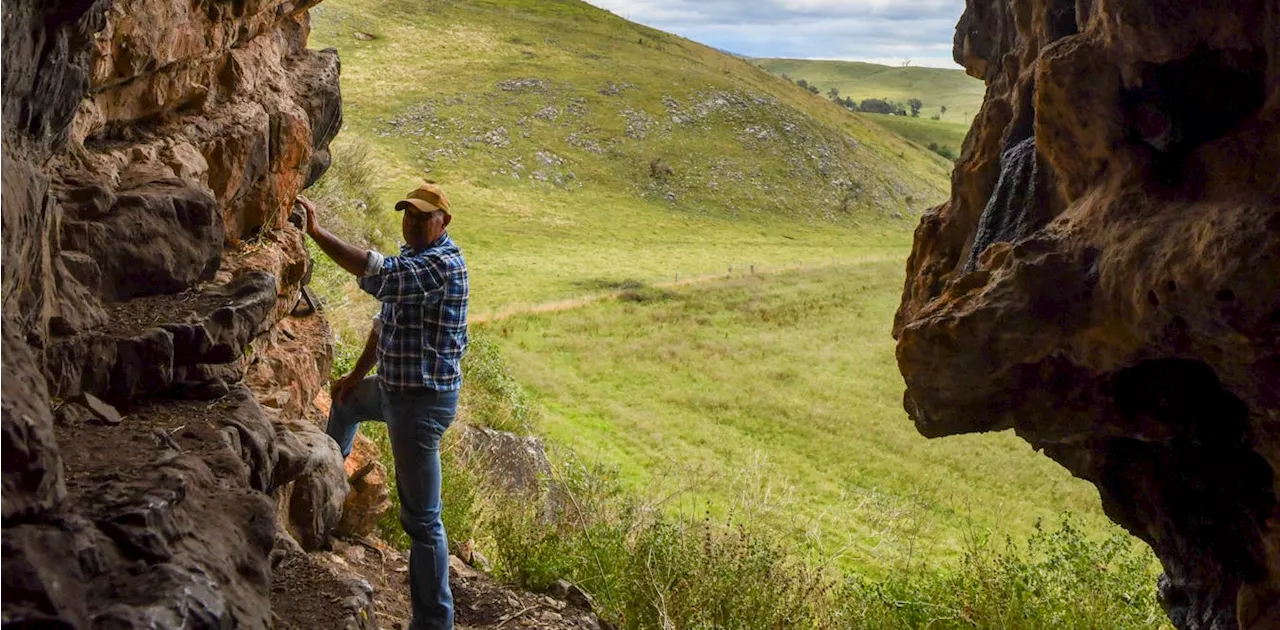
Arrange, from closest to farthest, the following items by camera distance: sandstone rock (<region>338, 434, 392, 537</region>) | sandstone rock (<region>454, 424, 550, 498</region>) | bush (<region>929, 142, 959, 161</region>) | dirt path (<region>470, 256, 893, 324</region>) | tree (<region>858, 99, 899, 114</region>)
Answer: sandstone rock (<region>338, 434, 392, 537</region>) < sandstone rock (<region>454, 424, 550, 498</region>) < dirt path (<region>470, 256, 893, 324</region>) < bush (<region>929, 142, 959, 161</region>) < tree (<region>858, 99, 899, 114</region>)

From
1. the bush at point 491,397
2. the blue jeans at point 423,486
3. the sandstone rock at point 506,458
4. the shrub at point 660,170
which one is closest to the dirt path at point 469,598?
the blue jeans at point 423,486

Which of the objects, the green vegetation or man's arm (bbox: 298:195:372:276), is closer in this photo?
man's arm (bbox: 298:195:372:276)

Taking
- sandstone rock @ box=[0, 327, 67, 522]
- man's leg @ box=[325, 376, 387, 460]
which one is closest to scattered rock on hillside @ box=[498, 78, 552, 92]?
man's leg @ box=[325, 376, 387, 460]

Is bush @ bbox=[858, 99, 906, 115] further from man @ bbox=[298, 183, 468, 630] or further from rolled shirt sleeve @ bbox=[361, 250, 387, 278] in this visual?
rolled shirt sleeve @ bbox=[361, 250, 387, 278]

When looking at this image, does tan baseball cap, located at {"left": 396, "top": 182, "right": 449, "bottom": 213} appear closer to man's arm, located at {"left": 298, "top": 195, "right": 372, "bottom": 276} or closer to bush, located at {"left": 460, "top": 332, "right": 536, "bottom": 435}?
man's arm, located at {"left": 298, "top": 195, "right": 372, "bottom": 276}

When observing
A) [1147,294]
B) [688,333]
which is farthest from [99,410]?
[688,333]

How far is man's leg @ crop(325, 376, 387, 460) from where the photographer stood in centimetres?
641

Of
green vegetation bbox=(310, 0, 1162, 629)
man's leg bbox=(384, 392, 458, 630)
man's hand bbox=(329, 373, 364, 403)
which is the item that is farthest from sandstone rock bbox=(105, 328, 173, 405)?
green vegetation bbox=(310, 0, 1162, 629)

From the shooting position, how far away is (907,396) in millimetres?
8430

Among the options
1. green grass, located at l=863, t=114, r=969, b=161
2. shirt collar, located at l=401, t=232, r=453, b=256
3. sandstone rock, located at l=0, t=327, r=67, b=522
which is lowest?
sandstone rock, located at l=0, t=327, r=67, b=522

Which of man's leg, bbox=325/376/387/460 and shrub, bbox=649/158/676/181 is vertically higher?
man's leg, bbox=325/376/387/460

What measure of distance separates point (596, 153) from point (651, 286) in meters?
26.6

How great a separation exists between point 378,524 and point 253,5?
Result: 443 centimetres

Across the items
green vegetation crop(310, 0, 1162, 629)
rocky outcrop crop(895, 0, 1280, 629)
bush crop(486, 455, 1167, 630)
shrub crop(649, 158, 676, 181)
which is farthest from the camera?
shrub crop(649, 158, 676, 181)
